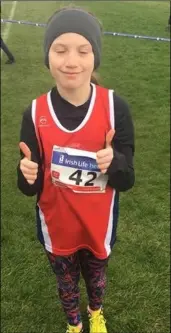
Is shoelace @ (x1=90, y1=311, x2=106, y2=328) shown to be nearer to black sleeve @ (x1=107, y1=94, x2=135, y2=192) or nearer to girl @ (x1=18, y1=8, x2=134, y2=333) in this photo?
girl @ (x1=18, y1=8, x2=134, y2=333)

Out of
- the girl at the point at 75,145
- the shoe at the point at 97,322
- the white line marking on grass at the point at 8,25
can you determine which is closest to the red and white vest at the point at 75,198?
the girl at the point at 75,145

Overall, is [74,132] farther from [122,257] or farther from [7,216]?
[7,216]

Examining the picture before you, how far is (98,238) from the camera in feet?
8.70

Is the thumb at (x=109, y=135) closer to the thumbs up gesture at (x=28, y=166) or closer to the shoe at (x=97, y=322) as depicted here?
the thumbs up gesture at (x=28, y=166)

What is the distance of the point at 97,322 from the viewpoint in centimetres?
326

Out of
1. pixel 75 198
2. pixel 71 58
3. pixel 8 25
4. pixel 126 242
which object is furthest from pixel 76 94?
pixel 8 25

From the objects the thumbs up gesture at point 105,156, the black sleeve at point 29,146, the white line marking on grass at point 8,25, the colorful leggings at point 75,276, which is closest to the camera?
the thumbs up gesture at point 105,156

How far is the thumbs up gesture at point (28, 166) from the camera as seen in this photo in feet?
7.41

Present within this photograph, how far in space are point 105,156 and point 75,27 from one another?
2.06ft

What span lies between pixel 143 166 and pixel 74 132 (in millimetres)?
3701

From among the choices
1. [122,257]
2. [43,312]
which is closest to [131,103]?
[122,257]

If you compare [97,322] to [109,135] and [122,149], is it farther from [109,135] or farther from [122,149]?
[109,135]

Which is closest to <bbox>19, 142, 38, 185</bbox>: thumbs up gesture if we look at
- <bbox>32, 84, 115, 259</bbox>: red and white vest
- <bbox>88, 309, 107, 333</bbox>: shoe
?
<bbox>32, 84, 115, 259</bbox>: red and white vest

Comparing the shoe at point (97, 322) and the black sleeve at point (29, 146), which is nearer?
the black sleeve at point (29, 146)
